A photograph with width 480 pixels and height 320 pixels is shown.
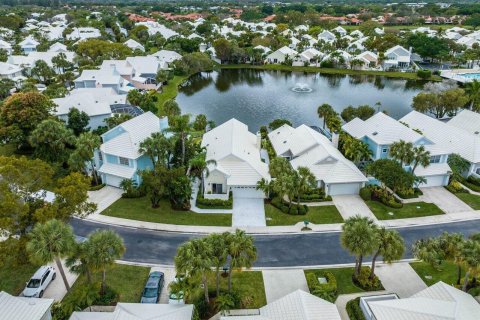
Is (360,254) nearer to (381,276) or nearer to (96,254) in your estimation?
(381,276)

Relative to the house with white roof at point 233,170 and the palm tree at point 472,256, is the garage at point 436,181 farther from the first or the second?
the palm tree at point 472,256

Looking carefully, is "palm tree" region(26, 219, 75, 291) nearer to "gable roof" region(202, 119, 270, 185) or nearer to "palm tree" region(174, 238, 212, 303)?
"palm tree" region(174, 238, 212, 303)

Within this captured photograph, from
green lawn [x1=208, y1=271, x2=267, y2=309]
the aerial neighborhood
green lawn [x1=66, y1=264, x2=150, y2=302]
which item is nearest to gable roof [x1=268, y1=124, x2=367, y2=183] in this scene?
the aerial neighborhood

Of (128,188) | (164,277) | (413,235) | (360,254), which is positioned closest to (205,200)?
(128,188)

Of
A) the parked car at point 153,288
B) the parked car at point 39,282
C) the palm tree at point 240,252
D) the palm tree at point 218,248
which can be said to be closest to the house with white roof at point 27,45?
the parked car at point 39,282

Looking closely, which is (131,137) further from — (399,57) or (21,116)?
(399,57)

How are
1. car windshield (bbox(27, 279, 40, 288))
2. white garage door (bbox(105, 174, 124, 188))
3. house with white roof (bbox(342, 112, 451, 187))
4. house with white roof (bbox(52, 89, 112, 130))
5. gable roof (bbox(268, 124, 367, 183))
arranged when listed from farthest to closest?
house with white roof (bbox(52, 89, 112, 130)), house with white roof (bbox(342, 112, 451, 187)), white garage door (bbox(105, 174, 124, 188)), gable roof (bbox(268, 124, 367, 183)), car windshield (bbox(27, 279, 40, 288))
